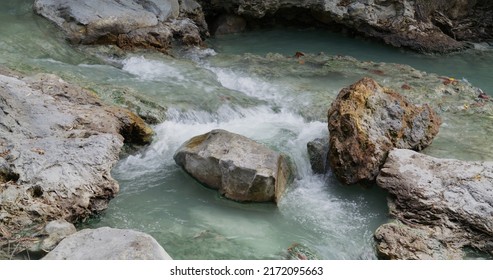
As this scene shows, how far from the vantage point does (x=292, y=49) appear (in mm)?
12375

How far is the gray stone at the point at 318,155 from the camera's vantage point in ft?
21.8

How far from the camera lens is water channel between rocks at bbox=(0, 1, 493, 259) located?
5.39m

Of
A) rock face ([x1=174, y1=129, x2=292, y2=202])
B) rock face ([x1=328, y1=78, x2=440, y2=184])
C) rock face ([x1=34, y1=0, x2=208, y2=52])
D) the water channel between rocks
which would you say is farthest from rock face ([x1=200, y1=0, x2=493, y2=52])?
rock face ([x1=174, y1=129, x2=292, y2=202])

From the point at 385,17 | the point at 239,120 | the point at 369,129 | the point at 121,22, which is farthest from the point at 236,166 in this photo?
the point at 385,17

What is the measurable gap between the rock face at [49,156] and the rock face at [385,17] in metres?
7.47

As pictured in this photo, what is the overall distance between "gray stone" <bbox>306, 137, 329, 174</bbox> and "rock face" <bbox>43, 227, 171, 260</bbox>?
313 cm

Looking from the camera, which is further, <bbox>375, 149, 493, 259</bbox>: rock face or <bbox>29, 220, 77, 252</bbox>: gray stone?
<bbox>375, 149, 493, 259</bbox>: rock face

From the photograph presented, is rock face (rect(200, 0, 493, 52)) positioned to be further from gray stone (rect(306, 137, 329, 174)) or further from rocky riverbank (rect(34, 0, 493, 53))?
gray stone (rect(306, 137, 329, 174))

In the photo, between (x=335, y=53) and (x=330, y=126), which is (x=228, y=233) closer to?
(x=330, y=126)

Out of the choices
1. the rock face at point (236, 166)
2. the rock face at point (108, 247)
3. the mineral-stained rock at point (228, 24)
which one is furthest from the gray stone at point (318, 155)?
the mineral-stained rock at point (228, 24)

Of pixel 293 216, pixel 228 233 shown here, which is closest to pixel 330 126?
pixel 293 216

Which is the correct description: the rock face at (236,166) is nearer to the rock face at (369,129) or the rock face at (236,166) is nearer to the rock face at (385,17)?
the rock face at (369,129)

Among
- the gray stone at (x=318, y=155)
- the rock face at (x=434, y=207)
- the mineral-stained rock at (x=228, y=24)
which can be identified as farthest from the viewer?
the mineral-stained rock at (x=228, y=24)

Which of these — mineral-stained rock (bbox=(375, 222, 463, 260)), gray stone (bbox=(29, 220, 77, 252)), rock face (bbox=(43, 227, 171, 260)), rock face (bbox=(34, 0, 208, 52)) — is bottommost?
mineral-stained rock (bbox=(375, 222, 463, 260))
